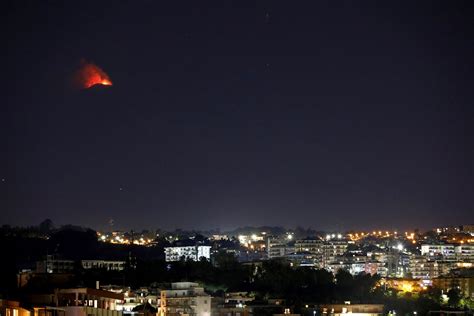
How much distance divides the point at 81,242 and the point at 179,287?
41008 mm

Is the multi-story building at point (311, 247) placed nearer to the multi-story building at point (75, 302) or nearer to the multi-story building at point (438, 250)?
the multi-story building at point (438, 250)

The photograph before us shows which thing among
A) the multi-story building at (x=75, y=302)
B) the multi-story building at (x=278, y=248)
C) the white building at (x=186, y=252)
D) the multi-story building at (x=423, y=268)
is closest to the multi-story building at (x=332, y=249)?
the multi-story building at (x=278, y=248)

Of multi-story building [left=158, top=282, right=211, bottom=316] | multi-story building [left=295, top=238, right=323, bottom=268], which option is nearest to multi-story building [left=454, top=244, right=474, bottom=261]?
multi-story building [left=295, top=238, right=323, bottom=268]

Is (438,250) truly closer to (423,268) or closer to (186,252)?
(423,268)

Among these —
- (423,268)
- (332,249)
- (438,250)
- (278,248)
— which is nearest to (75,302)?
(423,268)

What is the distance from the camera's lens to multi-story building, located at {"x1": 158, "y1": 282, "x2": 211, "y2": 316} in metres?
36.3

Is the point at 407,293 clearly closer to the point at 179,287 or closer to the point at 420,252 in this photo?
the point at 179,287

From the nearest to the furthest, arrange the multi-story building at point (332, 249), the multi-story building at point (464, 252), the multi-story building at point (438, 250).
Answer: the multi-story building at point (332, 249)
the multi-story building at point (464, 252)
the multi-story building at point (438, 250)

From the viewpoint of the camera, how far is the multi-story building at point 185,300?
36.3 metres

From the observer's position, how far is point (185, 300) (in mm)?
37469

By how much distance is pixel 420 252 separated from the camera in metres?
97.8

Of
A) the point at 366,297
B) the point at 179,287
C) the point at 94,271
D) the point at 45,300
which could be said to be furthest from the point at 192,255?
the point at 45,300

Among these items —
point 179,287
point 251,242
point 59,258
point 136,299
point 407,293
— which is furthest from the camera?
point 251,242

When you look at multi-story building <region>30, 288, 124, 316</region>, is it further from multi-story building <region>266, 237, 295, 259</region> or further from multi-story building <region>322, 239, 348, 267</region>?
multi-story building <region>266, 237, 295, 259</region>
